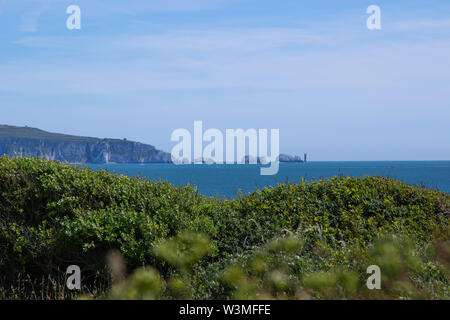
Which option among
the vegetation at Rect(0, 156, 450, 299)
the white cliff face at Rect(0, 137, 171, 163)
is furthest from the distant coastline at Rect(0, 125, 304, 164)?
the vegetation at Rect(0, 156, 450, 299)

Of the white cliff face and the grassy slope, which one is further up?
the grassy slope

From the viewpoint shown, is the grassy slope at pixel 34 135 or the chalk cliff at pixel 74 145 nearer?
the chalk cliff at pixel 74 145

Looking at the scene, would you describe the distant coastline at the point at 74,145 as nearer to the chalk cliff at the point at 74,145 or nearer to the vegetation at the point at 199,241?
the chalk cliff at the point at 74,145

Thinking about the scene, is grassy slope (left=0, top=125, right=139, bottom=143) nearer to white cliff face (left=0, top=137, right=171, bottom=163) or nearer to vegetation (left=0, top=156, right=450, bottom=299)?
white cliff face (left=0, top=137, right=171, bottom=163)

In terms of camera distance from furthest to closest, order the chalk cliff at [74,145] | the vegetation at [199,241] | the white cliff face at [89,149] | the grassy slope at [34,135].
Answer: the grassy slope at [34,135]
the chalk cliff at [74,145]
the white cliff face at [89,149]
the vegetation at [199,241]

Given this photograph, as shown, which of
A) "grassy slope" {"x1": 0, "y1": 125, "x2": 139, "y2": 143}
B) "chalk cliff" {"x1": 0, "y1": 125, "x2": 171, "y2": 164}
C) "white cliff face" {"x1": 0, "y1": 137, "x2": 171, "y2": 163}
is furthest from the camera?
"grassy slope" {"x1": 0, "y1": 125, "x2": 139, "y2": 143}

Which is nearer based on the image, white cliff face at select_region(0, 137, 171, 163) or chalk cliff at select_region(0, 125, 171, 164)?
white cliff face at select_region(0, 137, 171, 163)

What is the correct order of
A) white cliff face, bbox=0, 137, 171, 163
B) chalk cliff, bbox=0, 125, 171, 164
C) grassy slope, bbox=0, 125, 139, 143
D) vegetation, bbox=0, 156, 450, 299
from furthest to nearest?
grassy slope, bbox=0, 125, 139, 143 < chalk cliff, bbox=0, 125, 171, 164 < white cliff face, bbox=0, 137, 171, 163 < vegetation, bbox=0, 156, 450, 299

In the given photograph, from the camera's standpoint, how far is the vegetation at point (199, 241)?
711 cm

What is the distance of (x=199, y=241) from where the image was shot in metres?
8.32

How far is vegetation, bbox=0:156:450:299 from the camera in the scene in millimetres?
7105

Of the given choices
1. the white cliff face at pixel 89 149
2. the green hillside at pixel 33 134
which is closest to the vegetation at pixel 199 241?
the white cliff face at pixel 89 149

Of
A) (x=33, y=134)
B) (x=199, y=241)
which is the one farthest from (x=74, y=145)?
(x=199, y=241)
